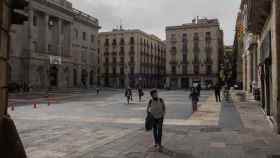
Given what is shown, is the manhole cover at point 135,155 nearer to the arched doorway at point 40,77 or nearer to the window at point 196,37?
the arched doorway at point 40,77

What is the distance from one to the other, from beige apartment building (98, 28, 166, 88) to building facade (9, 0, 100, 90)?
51.1 feet

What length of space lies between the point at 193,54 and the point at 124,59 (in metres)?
17.4

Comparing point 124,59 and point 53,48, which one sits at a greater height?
point 124,59

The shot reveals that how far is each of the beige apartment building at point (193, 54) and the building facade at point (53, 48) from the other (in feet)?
73.7

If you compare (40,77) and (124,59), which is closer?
(40,77)

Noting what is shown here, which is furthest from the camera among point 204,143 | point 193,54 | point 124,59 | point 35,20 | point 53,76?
point 124,59

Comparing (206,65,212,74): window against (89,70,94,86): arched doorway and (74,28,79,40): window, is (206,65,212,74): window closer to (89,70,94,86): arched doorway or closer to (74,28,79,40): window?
(89,70,94,86): arched doorway

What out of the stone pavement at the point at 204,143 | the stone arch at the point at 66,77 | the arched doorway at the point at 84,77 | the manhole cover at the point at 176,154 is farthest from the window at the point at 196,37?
the manhole cover at the point at 176,154

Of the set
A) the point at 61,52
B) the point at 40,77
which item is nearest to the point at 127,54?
the point at 61,52

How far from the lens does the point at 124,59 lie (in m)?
79.8

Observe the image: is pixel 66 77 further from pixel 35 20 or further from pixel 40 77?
pixel 35 20

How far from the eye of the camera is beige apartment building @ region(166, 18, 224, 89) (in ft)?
247

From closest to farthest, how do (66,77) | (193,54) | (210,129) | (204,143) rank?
1. (204,143)
2. (210,129)
3. (66,77)
4. (193,54)

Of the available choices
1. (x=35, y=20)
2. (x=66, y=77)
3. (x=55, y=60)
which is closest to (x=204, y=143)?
(x=55, y=60)
